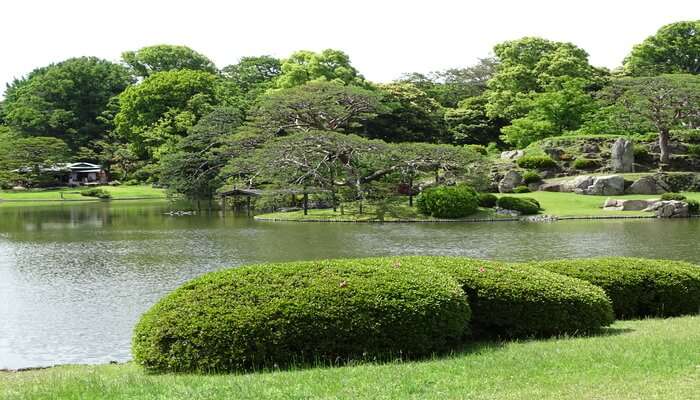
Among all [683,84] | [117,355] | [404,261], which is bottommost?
[117,355]

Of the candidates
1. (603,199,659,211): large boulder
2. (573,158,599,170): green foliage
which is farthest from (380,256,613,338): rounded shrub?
(573,158,599,170): green foliage

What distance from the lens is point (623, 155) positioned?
4225cm

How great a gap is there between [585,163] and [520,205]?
35.2ft

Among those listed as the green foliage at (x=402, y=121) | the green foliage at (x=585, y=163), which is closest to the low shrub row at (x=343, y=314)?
the green foliage at (x=585, y=163)

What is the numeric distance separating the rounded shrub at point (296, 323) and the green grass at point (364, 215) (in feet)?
89.6

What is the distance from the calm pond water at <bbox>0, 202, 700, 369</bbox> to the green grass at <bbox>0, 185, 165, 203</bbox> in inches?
876

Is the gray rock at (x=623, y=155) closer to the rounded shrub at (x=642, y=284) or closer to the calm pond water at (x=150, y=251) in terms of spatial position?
the calm pond water at (x=150, y=251)

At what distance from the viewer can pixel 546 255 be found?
21344 mm

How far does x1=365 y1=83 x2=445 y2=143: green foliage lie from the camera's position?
4966 centimetres

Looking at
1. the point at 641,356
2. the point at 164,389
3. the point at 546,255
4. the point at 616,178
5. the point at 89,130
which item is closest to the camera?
the point at 164,389

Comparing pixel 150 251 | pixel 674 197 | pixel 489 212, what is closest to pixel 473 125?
pixel 489 212

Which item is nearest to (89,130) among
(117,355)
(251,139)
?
(251,139)

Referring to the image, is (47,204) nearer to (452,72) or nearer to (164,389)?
(452,72)

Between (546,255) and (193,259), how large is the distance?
1101cm
